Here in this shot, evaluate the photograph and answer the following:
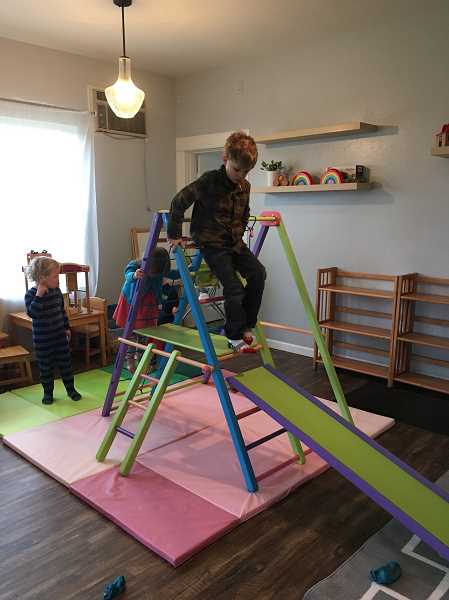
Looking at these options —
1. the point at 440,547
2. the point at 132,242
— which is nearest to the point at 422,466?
the point at 440,547

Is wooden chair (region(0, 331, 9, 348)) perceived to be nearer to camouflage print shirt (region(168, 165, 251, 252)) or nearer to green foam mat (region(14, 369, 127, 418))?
green foam mat (region(14, 369, 127, 418))

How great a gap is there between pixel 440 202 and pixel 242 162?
2.15 meters

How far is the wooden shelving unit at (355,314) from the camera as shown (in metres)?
4.23

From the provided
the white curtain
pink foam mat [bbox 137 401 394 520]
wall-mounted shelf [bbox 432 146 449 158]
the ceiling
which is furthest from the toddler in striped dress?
wall-mounted shelf [bbox 432 146 449 158]

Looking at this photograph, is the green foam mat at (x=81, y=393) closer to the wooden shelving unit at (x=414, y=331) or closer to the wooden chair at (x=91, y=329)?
the wooden chair at (x=91, y=329)

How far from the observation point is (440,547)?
186 centimetres

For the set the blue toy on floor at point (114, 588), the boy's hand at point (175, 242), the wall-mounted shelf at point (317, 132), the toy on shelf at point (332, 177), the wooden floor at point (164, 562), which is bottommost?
the wooden floor at point (164, 562)

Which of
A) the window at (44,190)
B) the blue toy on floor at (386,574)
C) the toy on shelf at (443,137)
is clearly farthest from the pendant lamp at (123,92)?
the blue toy on floor at (386,574)

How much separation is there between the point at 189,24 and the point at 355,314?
2.85m

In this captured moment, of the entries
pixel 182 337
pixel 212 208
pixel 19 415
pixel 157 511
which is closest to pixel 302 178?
pixel 212 208

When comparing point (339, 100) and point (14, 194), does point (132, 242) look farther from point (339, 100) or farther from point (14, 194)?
point (339, 100)

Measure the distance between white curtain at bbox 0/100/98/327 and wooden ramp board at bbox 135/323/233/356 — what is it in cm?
190

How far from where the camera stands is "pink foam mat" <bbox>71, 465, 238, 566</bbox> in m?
2.18

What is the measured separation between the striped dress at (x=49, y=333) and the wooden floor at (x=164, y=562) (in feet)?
3.35
